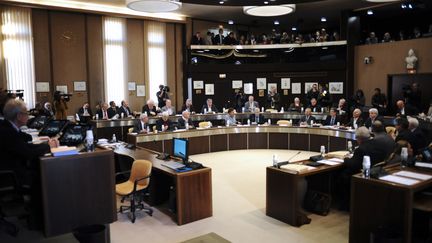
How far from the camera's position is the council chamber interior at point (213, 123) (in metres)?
3.35

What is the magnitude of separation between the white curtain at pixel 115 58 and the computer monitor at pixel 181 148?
8268 millimetres

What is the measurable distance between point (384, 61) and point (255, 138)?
5814 mm

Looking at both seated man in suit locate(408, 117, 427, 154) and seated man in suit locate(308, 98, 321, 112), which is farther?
seated man in suit locate(308, 98, 321, 112)

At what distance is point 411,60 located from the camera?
11.5m

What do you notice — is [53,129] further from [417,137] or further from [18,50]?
[18,50]

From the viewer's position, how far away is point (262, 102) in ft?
50.8

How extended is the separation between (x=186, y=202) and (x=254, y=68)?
10800 mm

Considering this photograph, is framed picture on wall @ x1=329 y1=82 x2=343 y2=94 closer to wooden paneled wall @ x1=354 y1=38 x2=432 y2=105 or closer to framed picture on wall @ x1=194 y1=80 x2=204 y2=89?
wooden paneled wall @ x1=354 y1=38 x2=432 y2=105

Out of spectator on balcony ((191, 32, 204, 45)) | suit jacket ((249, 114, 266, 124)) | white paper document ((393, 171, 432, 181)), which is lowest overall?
white paper document ((393, 171, 432, 181))

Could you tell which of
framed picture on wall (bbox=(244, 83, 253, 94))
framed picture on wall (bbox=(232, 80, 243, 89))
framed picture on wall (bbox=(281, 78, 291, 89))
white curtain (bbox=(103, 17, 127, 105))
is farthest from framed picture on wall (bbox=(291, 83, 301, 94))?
white curtain (bbox=(103, 17, 127, 105))

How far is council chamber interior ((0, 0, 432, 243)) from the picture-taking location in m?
3.35

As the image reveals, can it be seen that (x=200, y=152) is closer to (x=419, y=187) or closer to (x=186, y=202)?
(x=186, y=202)

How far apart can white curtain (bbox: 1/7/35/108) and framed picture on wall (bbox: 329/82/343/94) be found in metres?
10.8

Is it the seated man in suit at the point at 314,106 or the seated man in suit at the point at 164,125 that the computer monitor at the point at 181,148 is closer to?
the seated man in suit at the point at 164,125
